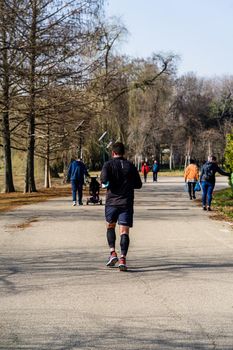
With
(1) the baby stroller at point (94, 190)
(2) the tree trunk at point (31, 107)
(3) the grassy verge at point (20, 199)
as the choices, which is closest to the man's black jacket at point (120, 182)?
(2) the tree trunk at point (31, 107)

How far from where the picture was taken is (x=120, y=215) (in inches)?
378

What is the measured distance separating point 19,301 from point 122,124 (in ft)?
138

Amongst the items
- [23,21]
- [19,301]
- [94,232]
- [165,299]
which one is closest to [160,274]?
[165,299]

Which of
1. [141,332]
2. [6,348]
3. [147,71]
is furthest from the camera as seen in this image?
[147,71]

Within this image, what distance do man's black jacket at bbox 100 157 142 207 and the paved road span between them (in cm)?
100

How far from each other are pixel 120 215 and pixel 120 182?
49cm

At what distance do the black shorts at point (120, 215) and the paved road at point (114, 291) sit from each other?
0.68 meters

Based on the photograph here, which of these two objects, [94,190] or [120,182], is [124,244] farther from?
[94,190]

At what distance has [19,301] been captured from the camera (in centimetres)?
711

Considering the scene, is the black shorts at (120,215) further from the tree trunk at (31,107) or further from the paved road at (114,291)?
the tree trunk at (31,107)

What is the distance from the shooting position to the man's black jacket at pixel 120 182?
9.61 meters

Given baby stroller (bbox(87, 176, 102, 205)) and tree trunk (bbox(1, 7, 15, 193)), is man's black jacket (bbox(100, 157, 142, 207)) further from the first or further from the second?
baby stroller (bbox(87, 176, 102, 205))

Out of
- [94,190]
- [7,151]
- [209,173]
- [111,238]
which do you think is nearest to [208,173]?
[209,173]

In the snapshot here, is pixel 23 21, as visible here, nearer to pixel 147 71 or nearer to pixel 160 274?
pixel 160 274
